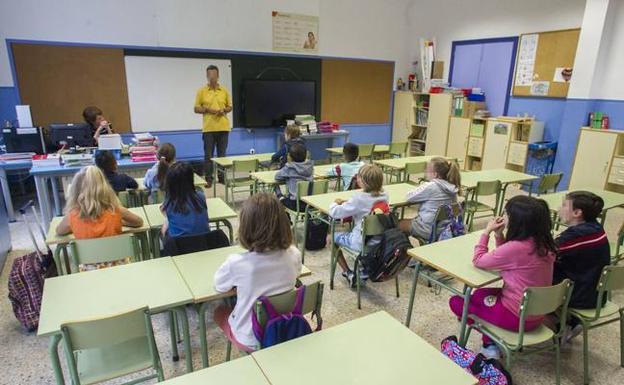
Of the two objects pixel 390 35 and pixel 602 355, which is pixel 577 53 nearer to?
pixel 390 35

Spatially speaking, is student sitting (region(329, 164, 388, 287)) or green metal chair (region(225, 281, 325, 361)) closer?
green metal chair (region(225, 281, 325, 361))

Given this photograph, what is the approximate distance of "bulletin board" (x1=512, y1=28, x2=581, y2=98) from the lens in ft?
20.3

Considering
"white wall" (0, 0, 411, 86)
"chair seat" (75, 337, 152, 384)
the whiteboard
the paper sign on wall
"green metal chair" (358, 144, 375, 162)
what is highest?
"white wall" (0, 0, 411, 86)

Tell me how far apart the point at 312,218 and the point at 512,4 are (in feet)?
19.0

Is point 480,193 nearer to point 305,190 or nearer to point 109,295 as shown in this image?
point 305,190

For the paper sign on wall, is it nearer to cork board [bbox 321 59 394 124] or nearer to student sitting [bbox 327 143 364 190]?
cork board [bbox 321 59 394 124]

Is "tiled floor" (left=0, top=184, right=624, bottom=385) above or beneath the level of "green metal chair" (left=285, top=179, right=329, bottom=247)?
beneath

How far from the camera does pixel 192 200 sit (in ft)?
8.44

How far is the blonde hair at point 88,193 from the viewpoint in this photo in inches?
95.1

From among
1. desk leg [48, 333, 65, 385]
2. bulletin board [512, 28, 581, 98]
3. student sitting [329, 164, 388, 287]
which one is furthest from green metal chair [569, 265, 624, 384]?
bulletin board [512, 28, 581, 98]

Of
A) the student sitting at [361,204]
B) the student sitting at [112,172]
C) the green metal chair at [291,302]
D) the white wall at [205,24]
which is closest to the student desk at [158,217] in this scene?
the student sitting at [112,172]

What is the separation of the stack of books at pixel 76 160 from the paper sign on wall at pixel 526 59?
6755 mm

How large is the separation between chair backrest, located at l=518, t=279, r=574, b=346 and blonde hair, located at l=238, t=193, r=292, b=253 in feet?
3.88

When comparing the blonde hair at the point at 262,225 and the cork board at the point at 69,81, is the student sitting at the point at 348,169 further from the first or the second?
the cork board at the point at 69,81
